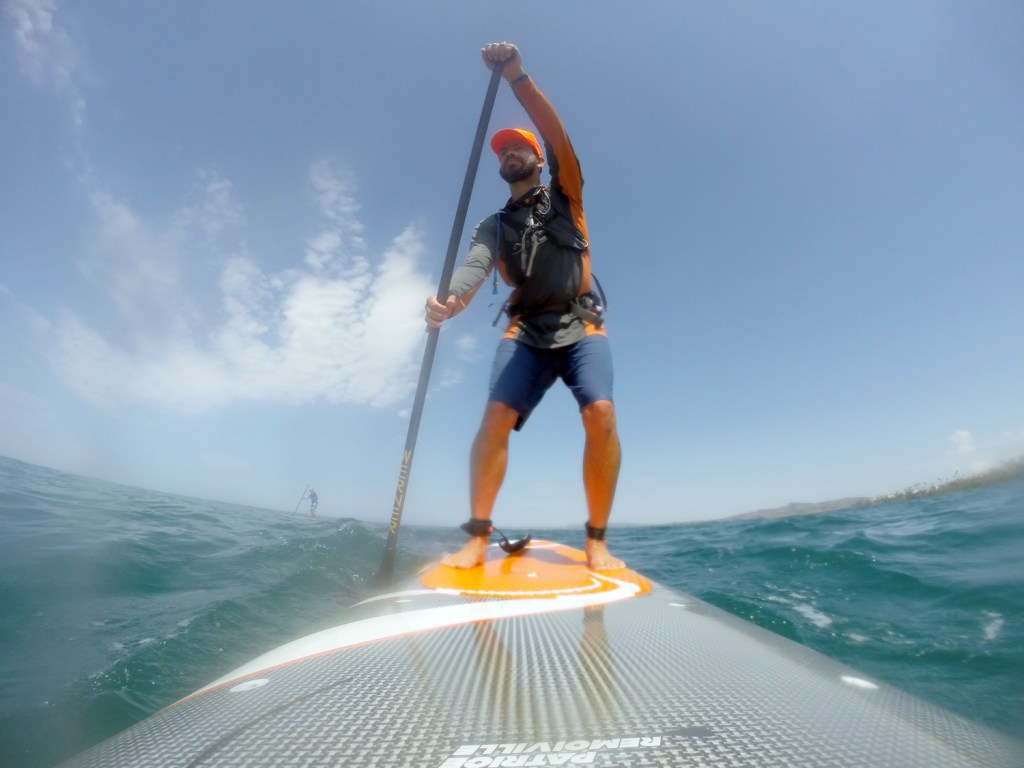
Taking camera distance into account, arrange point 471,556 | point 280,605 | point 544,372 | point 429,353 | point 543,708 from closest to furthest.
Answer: point 543,708 → point 471,556 → point 544,372 → point 280,605 → point 429,353

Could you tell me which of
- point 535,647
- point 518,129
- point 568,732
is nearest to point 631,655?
point 535,647

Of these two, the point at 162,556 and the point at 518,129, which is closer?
the point at 518,129

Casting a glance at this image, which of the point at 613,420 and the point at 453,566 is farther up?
the point at 613,420

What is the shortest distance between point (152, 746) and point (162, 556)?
4435 millimetres

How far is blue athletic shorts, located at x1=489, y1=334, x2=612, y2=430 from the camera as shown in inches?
93.1

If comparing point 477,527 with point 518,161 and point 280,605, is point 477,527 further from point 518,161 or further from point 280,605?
point 518,161

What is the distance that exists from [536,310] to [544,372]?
0.36 m

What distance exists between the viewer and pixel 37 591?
2.79 meters

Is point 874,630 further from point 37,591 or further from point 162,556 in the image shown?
point 162,556

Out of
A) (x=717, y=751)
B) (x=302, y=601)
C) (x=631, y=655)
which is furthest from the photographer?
(x=302, y=601)

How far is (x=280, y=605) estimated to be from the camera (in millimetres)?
2926

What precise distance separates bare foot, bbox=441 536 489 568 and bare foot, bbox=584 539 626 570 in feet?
1.78

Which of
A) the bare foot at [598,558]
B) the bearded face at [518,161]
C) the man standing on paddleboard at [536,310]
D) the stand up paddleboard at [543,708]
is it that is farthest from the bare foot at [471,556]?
the bearded face at [518,161]

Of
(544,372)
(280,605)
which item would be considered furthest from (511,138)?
(280,605)
